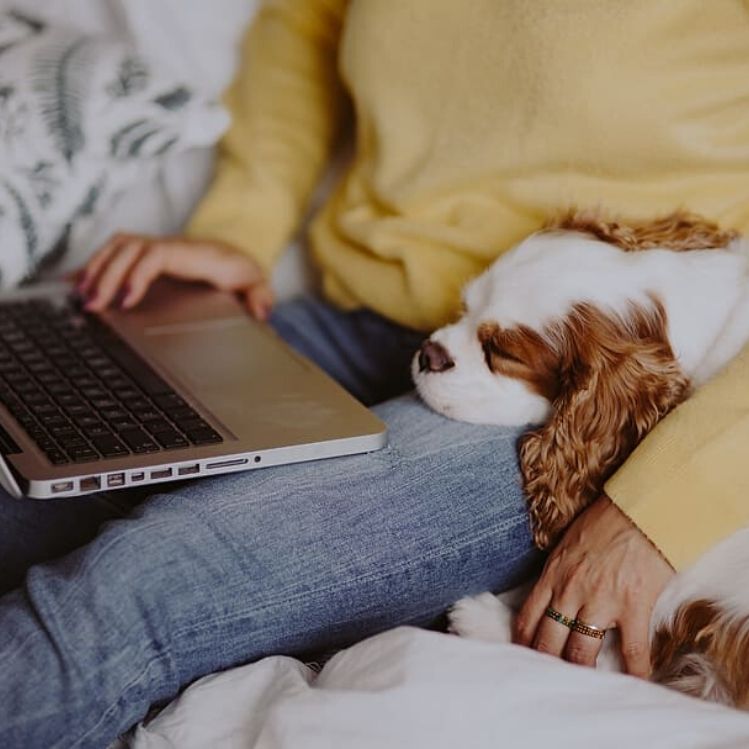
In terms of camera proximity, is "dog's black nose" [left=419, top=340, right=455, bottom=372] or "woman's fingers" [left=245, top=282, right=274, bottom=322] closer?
"dog's black nose" [left=419, top=340, right=455, bottom=372]

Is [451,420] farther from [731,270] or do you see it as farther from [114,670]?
[114,670]

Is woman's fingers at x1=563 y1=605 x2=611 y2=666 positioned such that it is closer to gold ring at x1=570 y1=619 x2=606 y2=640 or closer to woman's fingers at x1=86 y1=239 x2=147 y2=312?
gold ring at x1=570 y1=619 x2=606 y2=640

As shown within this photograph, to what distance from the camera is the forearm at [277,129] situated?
6.43 feet

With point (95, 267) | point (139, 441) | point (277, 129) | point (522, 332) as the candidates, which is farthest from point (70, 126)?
point (522, 332)

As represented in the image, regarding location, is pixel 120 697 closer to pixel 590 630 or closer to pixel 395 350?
pixel 590 630

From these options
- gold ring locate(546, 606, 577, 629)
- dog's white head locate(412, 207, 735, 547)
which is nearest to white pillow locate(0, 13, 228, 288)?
dog's white head locate(412, 207, 735, 547)

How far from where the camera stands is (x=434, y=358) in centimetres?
146

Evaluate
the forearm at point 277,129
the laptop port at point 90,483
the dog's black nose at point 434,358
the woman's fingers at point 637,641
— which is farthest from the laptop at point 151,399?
the woman's fingers at point 637,641

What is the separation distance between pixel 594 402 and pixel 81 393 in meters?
0.63

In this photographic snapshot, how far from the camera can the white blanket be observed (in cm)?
106

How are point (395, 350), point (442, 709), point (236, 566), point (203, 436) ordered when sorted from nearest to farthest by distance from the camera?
point (442, 709) → point (236, 566) → point (203, 436) → point (395, 350)

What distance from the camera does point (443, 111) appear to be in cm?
162

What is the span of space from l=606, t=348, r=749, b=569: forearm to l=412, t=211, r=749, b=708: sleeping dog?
7 centimetres

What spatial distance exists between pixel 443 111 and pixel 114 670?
0.89 metres
